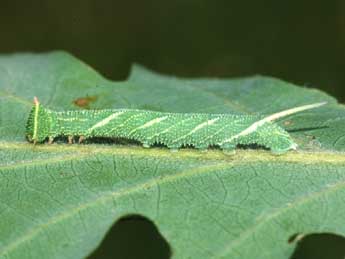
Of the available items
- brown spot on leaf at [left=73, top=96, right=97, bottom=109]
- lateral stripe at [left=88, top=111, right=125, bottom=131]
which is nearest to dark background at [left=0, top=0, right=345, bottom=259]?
brown spot on leaf at [left=73, top=96, right=97, bottom=109]

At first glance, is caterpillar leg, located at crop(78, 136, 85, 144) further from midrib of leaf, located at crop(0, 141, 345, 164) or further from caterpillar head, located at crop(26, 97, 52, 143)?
caterpillar head, located at crop(26, 97, 52, 143)

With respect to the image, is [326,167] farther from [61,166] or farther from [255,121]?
[61,166]

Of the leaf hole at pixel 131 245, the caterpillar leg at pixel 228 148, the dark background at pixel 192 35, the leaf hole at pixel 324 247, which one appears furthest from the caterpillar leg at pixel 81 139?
the dark background at pixel 192 35

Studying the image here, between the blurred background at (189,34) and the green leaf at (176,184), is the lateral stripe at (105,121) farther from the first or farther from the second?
the blurred background at (189,34)

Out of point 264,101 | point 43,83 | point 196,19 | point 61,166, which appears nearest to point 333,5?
point 196,19

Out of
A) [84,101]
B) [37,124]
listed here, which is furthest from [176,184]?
[84,101]
